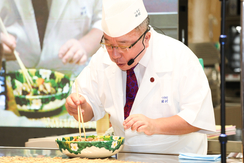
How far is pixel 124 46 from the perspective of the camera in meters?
1.49

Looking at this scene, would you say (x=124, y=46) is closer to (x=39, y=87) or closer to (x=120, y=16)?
(x=120, y=16)

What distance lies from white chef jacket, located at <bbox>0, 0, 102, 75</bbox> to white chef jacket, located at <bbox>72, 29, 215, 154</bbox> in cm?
152

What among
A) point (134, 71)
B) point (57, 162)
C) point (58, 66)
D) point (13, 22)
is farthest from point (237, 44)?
point (57, 162)

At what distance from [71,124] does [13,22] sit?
118 cm

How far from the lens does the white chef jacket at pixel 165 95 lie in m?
1.56

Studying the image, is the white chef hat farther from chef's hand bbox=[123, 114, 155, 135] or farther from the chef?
chef's hand bbox=[123, 114, 155, 135]

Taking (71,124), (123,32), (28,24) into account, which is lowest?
(71,124)

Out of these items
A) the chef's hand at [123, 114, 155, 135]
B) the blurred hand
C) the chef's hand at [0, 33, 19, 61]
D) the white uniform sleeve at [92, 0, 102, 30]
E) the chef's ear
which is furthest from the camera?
the chef's hand at [0, 33, 19, 61]

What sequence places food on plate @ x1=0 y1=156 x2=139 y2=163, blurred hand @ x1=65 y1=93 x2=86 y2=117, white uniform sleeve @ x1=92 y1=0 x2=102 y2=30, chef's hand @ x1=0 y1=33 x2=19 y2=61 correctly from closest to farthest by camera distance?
food on plate @ x1=0 y1=156 x2=139 y2=163 → blurred hand @ x1=65 y1=93 x2=86 y2=117 → white uniform sleeve @ x1=92 y1=0 x2=102 y2=30 → chef's hand @ x1=0 y1=33 x2=19 y2=61

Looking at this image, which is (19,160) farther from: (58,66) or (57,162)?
(58,66)

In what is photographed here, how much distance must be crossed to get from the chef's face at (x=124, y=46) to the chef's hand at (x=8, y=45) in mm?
1995

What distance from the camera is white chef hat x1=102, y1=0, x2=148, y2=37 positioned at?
4.93 ft

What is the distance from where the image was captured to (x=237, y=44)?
520cm

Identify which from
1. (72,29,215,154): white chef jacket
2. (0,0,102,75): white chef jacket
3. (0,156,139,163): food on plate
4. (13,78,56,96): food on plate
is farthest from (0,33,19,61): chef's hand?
(0,156,139,163): food on plate
